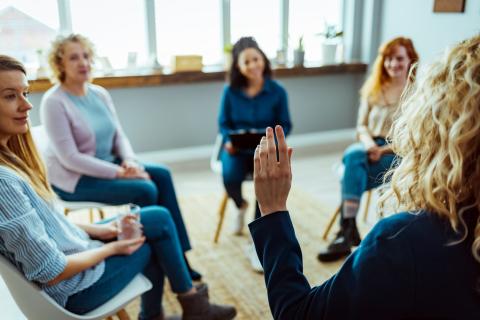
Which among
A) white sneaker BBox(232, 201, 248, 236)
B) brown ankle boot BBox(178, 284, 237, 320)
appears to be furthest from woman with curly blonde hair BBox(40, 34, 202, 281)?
white sneaker BBox(232, 201, 248, 236)

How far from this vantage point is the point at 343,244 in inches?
94.0

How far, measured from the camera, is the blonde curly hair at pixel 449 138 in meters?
0.70

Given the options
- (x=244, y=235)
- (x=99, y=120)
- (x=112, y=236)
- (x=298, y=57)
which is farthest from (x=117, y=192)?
(x=298, y=57)

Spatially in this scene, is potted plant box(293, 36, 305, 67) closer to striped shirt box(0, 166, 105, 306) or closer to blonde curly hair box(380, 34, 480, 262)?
striped shirt box(0, 166, 105, 306)

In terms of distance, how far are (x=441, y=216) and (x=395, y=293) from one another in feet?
0.46

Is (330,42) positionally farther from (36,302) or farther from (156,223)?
(36,302)

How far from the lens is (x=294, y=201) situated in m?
3.14

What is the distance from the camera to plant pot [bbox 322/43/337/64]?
416 centimetres

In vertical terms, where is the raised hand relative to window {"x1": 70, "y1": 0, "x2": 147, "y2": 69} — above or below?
below

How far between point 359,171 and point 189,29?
2.11 m

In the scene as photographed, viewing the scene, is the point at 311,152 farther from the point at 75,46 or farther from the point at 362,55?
the point at 75,46

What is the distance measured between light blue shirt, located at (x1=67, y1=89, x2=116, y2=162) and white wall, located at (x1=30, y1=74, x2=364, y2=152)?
4.11 feet

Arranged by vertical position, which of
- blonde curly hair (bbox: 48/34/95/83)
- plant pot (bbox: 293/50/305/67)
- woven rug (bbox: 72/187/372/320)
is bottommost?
woven rug (bbox: 72/187/372/320)

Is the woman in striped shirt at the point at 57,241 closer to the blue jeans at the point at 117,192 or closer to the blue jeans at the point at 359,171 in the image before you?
the blue jeans at the point at 117,192
